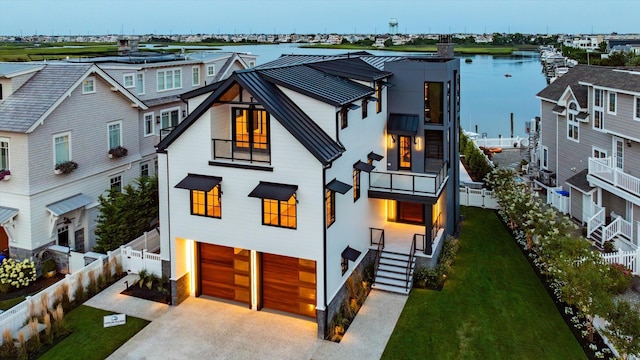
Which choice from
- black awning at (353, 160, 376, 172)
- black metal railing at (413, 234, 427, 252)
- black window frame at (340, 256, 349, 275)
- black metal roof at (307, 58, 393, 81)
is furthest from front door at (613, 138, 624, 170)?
black window frame at (340, 256, 349, 275)

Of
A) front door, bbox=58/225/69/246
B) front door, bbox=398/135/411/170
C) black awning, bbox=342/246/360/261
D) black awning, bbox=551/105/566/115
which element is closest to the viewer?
black awning, bbox=342/246/360/261

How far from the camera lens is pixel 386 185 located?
20.5 m

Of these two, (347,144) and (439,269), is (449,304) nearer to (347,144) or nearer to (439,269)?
(439,269)

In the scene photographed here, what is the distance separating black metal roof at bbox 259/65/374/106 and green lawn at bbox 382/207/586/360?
7551 mm

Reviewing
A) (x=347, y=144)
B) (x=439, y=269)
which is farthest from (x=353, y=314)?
(x=347, y=144)

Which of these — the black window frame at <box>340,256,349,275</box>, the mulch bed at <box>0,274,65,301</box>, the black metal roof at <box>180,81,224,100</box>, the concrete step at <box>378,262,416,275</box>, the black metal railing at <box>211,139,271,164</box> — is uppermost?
the black metal roof at <box>180,81,224,100</box>

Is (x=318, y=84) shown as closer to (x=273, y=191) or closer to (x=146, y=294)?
(x=273, y=191)

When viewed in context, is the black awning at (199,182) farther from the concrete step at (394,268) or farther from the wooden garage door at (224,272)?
the concrete step at (394,268)

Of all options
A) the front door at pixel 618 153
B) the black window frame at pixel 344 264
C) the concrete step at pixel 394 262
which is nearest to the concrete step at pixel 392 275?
the concrete step at pixel 394 262

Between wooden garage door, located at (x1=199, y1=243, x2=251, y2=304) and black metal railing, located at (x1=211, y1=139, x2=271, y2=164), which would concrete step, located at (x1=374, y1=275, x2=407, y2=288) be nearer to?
wooden garage door, located at (x1=199, y1=243, x2=251, y2=304)

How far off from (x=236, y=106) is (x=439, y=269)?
985 centimetres

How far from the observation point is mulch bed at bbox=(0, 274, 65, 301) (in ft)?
62.1

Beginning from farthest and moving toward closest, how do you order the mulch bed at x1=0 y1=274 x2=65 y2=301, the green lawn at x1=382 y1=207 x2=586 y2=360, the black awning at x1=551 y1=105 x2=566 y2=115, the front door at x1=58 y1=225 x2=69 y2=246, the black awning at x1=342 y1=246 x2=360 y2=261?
the black awning at x1=551 y1=105 x2=566 y2=115 < the front door at x1=58 y1=225 x2=69 y2=246 < the mulch bed at x1=0 y1=274 x2=65 y2=301 < the black awning at x1=342 y1=246 x2=360 y2=261 < the green lawn at x1=382 y1=207 x2=586 y2=360

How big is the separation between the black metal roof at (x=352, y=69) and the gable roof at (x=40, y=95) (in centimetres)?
1007
